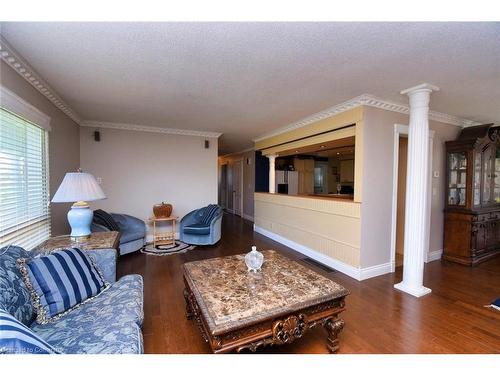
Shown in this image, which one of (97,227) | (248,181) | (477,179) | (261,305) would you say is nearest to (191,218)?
(97,227)

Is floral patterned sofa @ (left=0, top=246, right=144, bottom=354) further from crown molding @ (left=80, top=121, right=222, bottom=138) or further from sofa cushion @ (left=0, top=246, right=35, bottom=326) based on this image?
crown molding @ (left=80, top=121, right=222, bottom=138)

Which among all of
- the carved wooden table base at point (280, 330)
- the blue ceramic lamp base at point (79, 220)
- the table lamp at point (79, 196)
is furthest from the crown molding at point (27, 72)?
the carved wooden table base at point (280, 330)

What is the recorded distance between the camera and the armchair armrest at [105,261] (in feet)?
6.77

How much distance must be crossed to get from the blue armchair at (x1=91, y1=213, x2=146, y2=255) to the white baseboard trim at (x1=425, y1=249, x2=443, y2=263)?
4773 mm

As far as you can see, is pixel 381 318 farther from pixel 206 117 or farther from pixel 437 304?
pixel 206 117

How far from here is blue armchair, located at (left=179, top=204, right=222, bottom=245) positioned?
438 cm

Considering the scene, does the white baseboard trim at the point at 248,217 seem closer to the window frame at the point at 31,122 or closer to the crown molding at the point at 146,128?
the crown molding at the point at 146,128

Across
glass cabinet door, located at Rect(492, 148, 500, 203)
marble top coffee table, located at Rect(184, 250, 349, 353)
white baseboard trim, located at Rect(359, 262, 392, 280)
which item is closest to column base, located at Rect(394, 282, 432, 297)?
white baseboard trim, located at Rect(359, 262, 392, 280)

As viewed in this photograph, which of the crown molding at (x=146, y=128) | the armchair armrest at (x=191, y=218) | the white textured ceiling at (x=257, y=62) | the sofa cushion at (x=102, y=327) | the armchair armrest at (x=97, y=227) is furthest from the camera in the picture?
the armchair armrest at (x=191, y=218)

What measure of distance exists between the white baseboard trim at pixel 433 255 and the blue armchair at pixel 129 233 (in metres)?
4.77

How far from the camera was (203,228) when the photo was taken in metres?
4.36

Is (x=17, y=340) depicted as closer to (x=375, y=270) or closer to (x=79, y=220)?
(x=79, y=220)

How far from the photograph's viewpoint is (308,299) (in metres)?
1.58

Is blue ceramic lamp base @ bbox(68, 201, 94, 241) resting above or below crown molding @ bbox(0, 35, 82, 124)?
below
